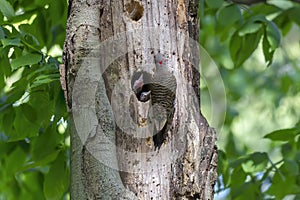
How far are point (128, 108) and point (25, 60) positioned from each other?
41 cm

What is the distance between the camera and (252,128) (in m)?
4.68

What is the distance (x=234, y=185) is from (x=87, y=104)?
0.93m

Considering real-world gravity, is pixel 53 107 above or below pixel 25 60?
below

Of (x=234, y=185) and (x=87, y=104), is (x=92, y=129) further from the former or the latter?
(x=234, y=185)

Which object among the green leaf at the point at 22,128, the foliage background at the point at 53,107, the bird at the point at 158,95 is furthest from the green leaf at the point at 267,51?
the bird at the point at 158,95

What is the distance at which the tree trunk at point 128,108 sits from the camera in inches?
49.9

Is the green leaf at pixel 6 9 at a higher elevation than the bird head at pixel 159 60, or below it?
higher

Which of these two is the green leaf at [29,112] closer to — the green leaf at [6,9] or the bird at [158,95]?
the green leaf at [6,9]

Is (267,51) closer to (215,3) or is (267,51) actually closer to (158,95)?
(215,3)

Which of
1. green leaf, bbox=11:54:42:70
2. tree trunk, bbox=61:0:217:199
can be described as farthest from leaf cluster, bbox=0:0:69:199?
tree trunk, bbox=61:0:217:199

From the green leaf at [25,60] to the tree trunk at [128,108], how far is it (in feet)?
0.74

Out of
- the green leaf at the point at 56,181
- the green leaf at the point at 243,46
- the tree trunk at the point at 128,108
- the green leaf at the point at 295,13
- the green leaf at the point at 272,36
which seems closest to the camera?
the tree trunk at the point at 128,108

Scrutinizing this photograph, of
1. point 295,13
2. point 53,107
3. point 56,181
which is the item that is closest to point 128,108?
point 53,107

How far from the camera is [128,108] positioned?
4.24ft
